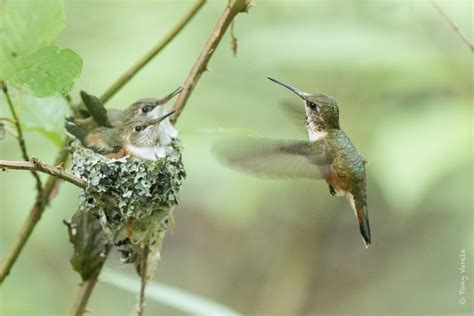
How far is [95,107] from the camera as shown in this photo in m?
1.41

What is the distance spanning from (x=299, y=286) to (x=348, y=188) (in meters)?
2.14

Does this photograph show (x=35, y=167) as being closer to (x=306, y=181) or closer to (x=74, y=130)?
(x=74, y=130)

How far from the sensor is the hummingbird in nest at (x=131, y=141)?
1.68 metres

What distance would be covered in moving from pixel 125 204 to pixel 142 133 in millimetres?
265

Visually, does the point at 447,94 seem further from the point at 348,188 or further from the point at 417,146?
the point at 348,188

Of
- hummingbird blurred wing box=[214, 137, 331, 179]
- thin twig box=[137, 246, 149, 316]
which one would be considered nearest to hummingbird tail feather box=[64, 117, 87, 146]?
thin twig box=[137, 246, 149, 316]

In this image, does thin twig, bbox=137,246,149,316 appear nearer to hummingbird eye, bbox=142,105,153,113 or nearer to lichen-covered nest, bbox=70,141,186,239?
lichen-covered nest, bbox=70,141,186,239

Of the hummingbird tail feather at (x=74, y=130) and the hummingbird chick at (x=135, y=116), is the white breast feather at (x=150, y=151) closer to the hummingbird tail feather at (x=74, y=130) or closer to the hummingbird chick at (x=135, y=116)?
the hummingbird chick at (x=135, y=116)

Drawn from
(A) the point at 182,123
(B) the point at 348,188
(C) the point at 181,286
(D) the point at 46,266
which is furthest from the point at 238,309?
(B) the point at 348,188

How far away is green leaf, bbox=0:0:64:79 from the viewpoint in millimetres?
1254

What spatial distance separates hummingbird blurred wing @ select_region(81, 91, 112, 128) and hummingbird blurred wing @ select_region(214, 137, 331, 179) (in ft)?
0.98

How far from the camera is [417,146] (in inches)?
103

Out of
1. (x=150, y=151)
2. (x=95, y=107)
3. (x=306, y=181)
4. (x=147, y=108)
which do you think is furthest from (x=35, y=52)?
(x=306, y=181)

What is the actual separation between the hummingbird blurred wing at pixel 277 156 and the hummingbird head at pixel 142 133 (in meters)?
0.52
